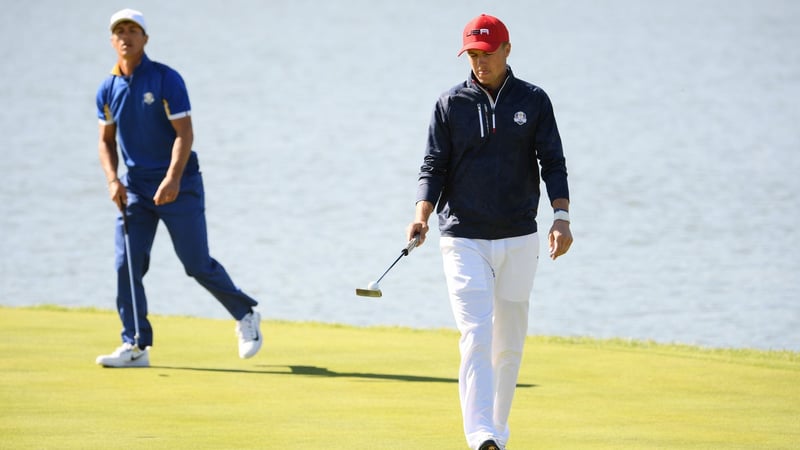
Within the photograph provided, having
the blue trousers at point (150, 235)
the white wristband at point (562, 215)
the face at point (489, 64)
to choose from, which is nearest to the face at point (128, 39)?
the blue trousers at point (150, 235)

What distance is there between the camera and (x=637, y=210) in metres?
24.0

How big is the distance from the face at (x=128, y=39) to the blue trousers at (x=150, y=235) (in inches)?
27.7

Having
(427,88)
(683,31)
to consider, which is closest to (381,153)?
(427,88)

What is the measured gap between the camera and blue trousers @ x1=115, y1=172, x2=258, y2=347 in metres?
Result: 8.84

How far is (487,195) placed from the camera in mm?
6301

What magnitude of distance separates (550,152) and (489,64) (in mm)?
445

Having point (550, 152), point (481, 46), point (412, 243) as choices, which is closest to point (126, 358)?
point (412, 243)

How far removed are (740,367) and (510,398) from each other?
281 cm

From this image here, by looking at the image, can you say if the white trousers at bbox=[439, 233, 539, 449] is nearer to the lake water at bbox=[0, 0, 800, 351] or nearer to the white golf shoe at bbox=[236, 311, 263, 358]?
the white golf shoe at bbox=[236, 311, 263, 358]

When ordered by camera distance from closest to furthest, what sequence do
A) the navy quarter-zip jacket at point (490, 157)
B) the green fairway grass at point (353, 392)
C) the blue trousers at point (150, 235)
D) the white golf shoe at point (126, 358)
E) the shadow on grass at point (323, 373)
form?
1. the navy quarter-zip jacket at point (490, 157)
2. the green fairway grass at point (353, 392)
3. the shadow on grass at point (323, 373)
4. the white golf shoe at point (126, 358)
5. the blue trousers at point (150, 235)

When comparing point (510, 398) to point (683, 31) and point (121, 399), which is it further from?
point (683, 31)

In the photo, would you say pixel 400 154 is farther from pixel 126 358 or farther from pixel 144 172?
pixel 126 358

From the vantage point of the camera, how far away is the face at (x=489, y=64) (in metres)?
6.25

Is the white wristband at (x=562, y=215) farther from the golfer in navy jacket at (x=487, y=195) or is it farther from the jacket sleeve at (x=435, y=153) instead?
the jacket sleeve at (x=435, y=153)
